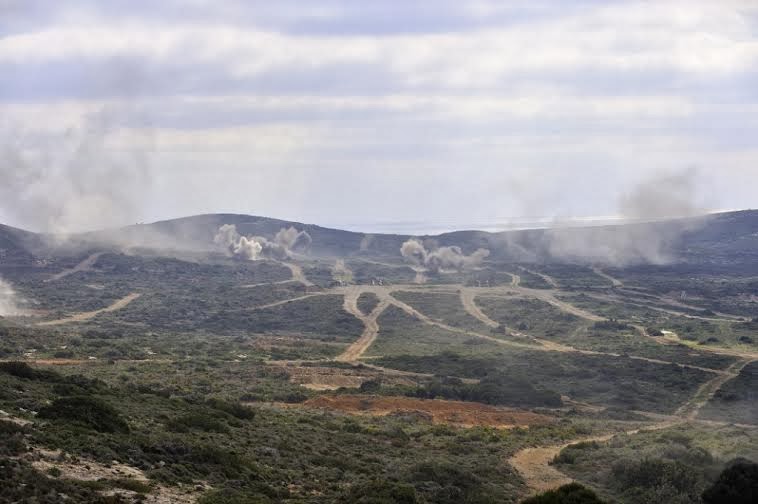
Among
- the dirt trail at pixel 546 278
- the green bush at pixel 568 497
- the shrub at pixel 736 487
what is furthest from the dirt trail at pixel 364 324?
the green bush at pixel 568 497

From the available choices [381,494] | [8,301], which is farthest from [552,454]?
[8,301]

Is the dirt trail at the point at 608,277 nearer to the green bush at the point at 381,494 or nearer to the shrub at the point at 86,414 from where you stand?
the green bush at the point at 381,494

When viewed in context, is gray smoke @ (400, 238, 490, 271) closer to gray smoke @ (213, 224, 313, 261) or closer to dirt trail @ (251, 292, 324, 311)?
gray smoke @ (213, 224, 313, 261)

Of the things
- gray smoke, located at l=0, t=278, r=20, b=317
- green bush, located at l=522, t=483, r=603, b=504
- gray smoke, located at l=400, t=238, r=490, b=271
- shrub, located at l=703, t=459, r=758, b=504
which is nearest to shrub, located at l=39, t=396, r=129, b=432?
green bush, located at l=522, t=483, r=603, b=504

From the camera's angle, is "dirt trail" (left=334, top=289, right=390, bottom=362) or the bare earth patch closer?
the bare earth patch

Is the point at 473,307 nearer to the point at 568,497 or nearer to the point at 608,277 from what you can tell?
the point at 608,277

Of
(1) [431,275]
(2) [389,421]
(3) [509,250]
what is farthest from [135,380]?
→ (3) [509,250]
